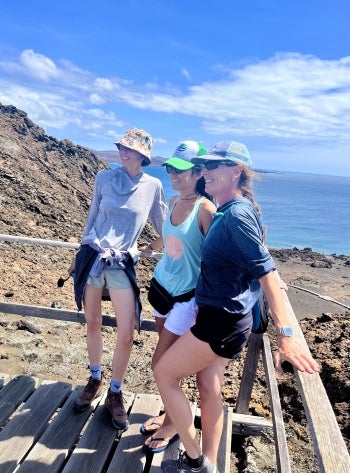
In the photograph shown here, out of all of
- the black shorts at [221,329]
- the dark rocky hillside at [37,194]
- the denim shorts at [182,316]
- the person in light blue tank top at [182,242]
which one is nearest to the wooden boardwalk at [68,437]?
the person in light blue tank top at [182,242]

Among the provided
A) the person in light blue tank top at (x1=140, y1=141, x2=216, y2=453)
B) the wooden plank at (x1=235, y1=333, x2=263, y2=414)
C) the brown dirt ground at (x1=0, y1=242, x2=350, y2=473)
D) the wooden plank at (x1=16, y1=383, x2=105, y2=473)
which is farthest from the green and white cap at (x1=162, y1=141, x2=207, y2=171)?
the brown dirt ground at (x1=0, y1=242, x2=350, y2=473)

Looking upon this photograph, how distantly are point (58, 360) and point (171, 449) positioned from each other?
12.8 ft

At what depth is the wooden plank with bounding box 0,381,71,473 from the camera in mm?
3159

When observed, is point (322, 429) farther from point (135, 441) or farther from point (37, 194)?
point (37, 194)

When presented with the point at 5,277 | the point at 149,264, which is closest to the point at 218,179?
the point at 5,277

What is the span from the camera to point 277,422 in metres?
2.80

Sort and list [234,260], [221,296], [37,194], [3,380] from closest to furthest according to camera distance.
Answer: [234,260] → [221,296] → [3,380] → [37,194]

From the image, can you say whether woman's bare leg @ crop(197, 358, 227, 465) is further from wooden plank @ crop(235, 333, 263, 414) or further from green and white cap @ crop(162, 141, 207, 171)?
green and white cap @ crop(162, 141, 207, 171)

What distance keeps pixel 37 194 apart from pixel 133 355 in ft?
33.5

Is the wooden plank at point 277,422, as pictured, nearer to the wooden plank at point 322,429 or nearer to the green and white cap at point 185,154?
the wooden plank at point 322,429

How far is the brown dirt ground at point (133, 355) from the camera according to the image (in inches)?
200

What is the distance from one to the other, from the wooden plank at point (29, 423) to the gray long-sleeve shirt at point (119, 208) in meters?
1.48

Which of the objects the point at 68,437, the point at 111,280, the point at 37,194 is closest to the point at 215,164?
the point at 111,280

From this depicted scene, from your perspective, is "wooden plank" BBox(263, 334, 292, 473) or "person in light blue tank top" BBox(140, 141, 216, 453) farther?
"person in light blue tank top" BBox(140, 141, 216, 453)
